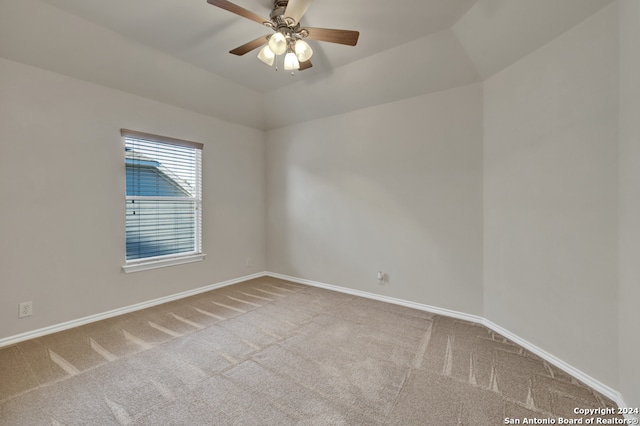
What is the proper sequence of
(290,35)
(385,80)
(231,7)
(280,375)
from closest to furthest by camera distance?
(231,7), (280,375), (290,35), (385,80)

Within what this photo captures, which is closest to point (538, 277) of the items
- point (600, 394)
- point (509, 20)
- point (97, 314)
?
point (600, 394)

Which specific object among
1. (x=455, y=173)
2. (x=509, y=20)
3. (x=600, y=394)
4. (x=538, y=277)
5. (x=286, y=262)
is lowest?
(x=600, y=394)

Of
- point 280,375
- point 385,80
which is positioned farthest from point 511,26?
point 280,375

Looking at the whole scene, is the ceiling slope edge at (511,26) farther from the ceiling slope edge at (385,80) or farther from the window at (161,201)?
the window at (161,201)

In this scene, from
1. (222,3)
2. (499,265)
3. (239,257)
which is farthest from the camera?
(239,257)

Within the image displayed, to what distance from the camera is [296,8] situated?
1775 millimetres

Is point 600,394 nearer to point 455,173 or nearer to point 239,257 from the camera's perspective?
point 455,173

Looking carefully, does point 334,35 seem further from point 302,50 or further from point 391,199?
point 391,199

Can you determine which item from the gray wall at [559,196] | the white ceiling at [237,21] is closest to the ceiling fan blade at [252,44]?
the white ceiling at [237,21]

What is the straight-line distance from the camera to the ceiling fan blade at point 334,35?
1.93m

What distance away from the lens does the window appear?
314cm

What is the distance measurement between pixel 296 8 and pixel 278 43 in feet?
0.87

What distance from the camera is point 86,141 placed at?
276 centimetres

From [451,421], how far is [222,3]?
2.91 meters
